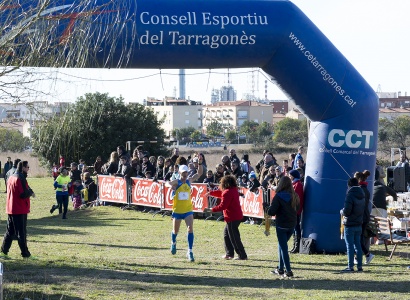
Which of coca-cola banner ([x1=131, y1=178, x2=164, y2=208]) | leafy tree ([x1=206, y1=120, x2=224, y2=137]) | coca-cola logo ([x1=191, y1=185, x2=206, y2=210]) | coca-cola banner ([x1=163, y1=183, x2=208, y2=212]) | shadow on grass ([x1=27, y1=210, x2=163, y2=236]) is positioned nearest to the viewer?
shadow on grass ([x1=27, y1=210, x2=163, y2=236])

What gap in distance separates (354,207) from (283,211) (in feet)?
4.63

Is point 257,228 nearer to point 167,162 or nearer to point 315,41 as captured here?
point 167,162

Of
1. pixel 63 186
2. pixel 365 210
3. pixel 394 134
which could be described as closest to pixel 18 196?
pixel 365 210

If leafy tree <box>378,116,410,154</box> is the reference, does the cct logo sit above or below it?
below

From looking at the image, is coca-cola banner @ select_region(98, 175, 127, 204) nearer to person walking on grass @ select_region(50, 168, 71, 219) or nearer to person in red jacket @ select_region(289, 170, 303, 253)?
person walking on grass @ select_region(50, 168, 71, 219)

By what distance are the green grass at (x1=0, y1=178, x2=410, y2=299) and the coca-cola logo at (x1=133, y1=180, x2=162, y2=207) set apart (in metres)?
4.55

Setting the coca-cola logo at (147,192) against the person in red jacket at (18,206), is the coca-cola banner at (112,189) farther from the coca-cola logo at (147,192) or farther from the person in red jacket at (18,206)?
the person in red jacket at (18,206)

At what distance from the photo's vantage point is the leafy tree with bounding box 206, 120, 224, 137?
81831 millimetres

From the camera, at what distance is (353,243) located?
13734mm

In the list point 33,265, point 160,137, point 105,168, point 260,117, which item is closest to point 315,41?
point 33,265

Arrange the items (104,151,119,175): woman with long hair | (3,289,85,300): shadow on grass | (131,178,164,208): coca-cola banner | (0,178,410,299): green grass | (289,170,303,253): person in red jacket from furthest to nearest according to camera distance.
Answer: (104,151,119,175): woman with long hair → (131,178,164,208): coca-cola banner → (289,170,303,253): person in red jacket → (0,178,410,299): green grass → (3,289,85,300): shadow on grass

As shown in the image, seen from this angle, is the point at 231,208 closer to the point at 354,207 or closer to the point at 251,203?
the point at 354,207

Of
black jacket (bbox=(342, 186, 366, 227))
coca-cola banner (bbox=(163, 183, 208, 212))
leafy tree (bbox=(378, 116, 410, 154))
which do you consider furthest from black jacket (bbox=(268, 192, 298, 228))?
leafy tree (bbox=(378, 116, 410, 154))

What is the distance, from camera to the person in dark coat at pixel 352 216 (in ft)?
44.8
